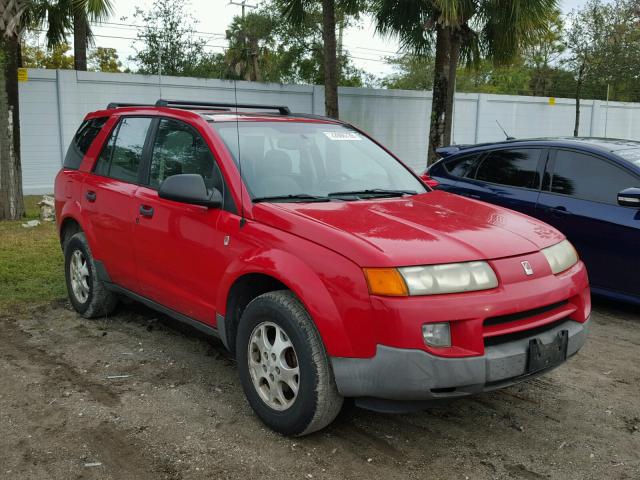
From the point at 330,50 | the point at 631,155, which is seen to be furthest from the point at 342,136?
the point at 330,50

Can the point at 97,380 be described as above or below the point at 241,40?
below

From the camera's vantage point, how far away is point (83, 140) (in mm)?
5555

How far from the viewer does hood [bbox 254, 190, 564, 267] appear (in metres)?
3.09

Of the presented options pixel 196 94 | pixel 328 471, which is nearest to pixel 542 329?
pixel 328 471

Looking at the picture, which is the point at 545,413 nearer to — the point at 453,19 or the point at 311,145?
the point at 311,145

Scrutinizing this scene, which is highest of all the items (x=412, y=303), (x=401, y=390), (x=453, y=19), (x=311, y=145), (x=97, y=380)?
(x=453, y=19)

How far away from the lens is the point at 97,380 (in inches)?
165

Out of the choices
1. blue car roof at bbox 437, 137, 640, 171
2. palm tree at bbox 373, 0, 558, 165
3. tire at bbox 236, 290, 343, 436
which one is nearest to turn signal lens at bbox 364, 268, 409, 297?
tire at bbox 236, 290, 343, 436

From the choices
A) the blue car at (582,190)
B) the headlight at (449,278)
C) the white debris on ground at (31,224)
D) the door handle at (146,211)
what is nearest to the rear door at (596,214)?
the blue car at (582,190)

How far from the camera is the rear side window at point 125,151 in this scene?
473cm

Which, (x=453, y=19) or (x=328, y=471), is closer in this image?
(x=328, y=471)

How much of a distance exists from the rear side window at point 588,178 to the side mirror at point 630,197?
7.5 inches

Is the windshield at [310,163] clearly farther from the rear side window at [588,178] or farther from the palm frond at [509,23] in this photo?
the palm frond at [509,23]

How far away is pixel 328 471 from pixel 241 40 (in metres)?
25.8
